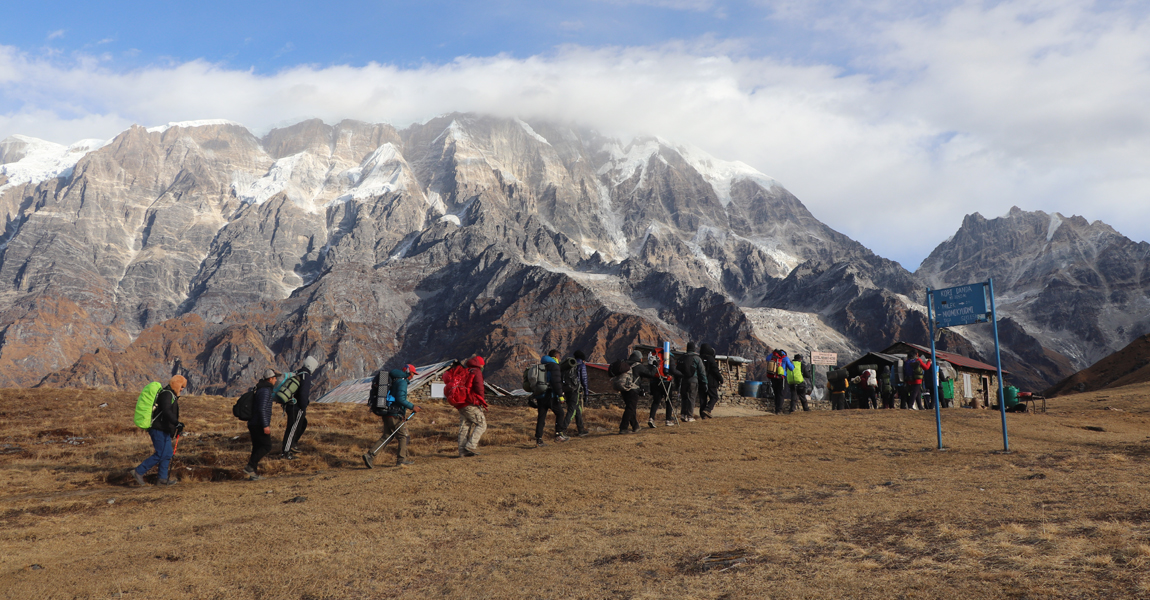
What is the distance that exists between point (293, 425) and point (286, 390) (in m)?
1.19

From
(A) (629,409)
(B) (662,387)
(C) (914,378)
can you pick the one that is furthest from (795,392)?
(A) (629,409)

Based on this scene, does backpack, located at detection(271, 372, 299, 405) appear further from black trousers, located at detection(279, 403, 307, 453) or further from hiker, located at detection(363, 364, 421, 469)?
hiker, located at detection(363, 364, 421, 469)

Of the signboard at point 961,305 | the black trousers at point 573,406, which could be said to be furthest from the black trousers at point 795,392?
the signboard at point 961,305

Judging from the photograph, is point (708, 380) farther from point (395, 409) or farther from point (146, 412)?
point (146, 412)

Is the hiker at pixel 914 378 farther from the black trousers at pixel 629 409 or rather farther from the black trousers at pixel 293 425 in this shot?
the black trousers at pixel 293 425

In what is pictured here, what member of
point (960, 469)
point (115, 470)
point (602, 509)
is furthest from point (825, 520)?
point (115, 470)

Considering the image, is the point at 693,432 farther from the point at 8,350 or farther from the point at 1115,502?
the point at 8,350

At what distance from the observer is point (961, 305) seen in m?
15.0

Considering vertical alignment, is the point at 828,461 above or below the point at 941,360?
below

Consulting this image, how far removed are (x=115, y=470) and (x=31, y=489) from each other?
5.19ft

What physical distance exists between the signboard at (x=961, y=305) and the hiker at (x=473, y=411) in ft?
32.4

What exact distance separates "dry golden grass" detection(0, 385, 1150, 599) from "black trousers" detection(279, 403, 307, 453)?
60 centimetres

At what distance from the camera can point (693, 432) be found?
17.6m

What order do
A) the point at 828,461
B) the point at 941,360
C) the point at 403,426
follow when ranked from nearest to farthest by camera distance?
the point at 828,461 < the point at 403,426 < the point at 941,360
